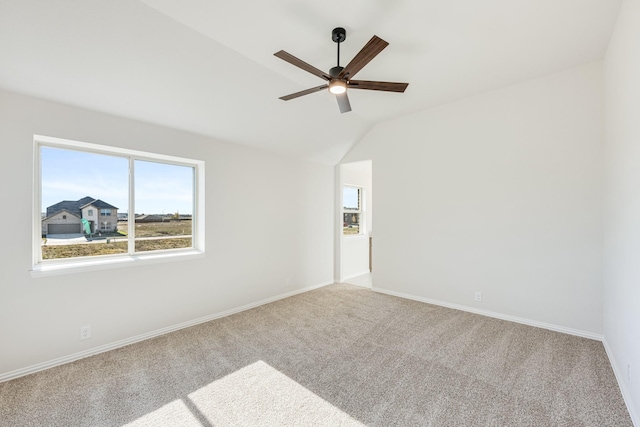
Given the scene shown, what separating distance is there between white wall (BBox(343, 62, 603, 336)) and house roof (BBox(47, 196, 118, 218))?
3771 mm

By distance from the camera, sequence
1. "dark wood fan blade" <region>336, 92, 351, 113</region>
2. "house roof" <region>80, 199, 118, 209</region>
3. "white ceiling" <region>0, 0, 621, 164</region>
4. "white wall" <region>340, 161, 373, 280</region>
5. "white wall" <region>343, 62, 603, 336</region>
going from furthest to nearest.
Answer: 1. "white wall" <region>340, 161, 373, 280</region>
2. "white wall" <region>343, 62, 603, 336</region>
3. "house roof" <region>80, 199, 118, 209</region>
4. "dark wood fan blade" <region>336, 92, 351, 113</region>
5. "white ceiling" <region>0, 0, 621, 164</region>

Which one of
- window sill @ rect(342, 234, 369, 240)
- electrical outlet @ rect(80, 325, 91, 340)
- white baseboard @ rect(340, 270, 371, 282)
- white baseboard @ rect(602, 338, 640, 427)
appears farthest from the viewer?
window sill @ rect(342, 234, 369, 240)

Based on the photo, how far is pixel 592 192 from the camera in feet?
9.61

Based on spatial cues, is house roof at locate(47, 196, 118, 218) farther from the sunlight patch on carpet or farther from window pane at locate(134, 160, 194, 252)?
the sunlight patch on carpet

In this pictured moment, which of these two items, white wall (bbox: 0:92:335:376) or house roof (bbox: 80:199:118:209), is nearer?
white wall (bbox: 0:92:335:376)

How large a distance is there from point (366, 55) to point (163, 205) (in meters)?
2.89

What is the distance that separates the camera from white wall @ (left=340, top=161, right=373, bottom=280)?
18.6 ft

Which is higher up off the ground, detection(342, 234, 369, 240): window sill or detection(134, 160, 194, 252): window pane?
detection(134, 160, 194, 252): window pane

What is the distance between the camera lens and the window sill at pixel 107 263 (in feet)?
8.11

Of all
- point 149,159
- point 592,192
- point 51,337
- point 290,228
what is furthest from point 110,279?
point 592,192

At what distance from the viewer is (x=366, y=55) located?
76.9 inches

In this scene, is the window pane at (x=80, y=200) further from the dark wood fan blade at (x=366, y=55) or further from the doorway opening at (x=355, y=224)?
the doorway opening at (x=355, y=224)

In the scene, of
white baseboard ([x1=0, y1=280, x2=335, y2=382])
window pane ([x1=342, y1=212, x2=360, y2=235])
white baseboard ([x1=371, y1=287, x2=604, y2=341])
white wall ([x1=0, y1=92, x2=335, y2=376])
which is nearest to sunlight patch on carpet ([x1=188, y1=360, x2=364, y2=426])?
white baseboard ([x1=0, y1=280, x2=335, y2=382])

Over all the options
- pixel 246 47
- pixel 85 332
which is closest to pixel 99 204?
pixel 85 332
